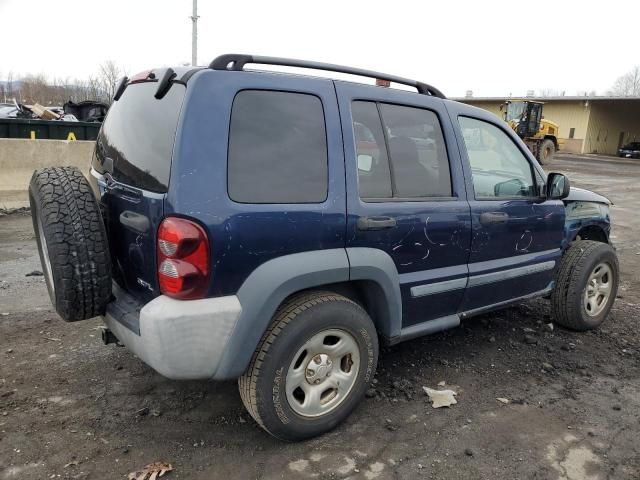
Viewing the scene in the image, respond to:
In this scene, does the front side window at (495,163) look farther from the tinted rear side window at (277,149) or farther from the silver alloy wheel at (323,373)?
the silver alloy wheel at (323,373)

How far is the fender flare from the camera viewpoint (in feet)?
7.90

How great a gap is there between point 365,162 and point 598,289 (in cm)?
287

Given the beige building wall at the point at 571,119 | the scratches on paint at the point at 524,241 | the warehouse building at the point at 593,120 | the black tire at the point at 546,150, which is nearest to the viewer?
the scratches on paint at the point at 524,241

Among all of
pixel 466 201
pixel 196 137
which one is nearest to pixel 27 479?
pixel 196 137

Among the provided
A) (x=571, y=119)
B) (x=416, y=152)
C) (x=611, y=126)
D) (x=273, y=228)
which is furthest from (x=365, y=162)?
(x=611, y=126)

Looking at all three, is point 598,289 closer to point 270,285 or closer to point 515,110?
point 270,285

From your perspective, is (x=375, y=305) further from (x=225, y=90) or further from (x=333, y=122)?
(x=225, y=90)

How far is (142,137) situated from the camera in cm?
262

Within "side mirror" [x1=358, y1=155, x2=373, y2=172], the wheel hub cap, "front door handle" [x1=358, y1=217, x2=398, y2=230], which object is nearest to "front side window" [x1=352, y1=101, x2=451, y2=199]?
"side mirror" [x1=358, y1=155, x2=373, y2=172]

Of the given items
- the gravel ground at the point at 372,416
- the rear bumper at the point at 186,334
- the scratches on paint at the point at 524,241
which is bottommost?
the gravel ground at the point at 372,416

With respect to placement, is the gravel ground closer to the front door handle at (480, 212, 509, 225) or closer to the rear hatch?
the rear hatch

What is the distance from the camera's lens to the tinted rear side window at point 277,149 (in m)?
2.42

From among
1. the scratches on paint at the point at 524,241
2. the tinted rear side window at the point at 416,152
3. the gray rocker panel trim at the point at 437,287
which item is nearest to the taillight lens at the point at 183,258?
the tinted rear side window at the point at 416,152

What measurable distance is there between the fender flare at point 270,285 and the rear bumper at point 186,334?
0.04 meters
